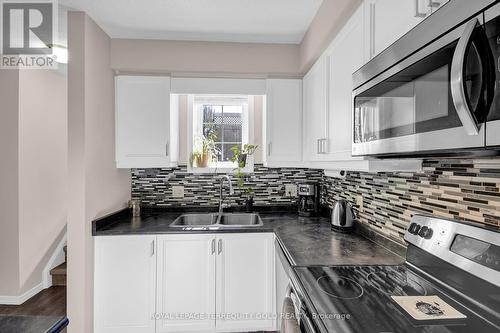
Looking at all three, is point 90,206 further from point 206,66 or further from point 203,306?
point 206,66

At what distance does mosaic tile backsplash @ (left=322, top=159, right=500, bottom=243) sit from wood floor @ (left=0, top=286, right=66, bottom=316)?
291cm

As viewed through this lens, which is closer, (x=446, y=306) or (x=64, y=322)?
(x=64, y=322)

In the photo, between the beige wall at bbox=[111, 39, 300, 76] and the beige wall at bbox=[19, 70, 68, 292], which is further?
the beige wall at bbox=[19, 70, 68, 292]

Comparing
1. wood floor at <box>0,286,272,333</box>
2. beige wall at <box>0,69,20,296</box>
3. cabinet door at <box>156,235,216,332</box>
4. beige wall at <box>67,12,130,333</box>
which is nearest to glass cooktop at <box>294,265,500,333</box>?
cabinet door at <box>156,235,216,332</box>

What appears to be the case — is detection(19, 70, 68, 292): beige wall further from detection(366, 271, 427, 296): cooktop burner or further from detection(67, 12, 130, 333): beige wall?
detection(366, 271, 427, 296): cooktop burner

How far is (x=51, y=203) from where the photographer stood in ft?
11.3

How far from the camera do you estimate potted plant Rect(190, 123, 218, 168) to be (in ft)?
9.36

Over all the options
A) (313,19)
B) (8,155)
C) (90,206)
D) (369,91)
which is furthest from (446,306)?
(8,155)

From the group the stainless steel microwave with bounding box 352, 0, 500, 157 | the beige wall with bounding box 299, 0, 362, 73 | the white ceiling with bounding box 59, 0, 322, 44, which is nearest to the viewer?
the stainless steel microwave with bounding box 352, 0, 500, 157

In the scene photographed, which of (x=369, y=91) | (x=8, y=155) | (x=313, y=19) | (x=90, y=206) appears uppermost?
(x=313, y=19)

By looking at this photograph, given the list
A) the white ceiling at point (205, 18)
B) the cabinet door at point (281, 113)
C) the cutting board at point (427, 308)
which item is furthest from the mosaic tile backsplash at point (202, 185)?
the cutting board at point (427, 308)

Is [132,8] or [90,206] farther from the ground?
[132,8]

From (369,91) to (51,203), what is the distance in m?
3.75

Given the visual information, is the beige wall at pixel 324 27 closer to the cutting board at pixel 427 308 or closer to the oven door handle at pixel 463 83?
the oven door handle at pixel 463 83
